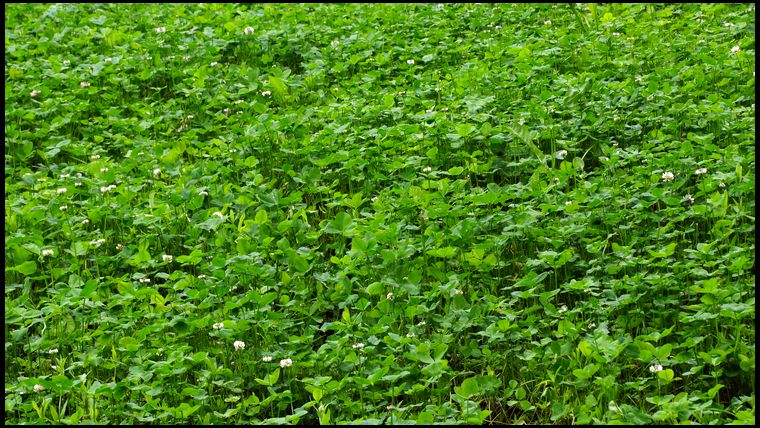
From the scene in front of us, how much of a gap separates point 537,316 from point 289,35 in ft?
12.6

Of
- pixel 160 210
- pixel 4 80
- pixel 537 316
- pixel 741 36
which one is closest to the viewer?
pixel 537 316

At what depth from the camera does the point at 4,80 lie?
21.4ft

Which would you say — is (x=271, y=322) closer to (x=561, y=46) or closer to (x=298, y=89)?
(x=298, y=89)

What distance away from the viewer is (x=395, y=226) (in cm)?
416

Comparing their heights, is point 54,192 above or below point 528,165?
below

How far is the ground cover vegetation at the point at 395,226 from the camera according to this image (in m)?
3.40

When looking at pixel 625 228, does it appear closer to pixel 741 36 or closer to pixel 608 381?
pixel 608 381

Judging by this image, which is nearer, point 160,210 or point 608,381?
point 608,381

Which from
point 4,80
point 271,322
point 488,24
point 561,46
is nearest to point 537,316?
point 271,322

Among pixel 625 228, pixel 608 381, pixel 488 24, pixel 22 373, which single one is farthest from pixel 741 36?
pixel 22 373

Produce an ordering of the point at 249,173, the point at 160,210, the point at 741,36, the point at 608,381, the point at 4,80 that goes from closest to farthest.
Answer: the point at 608,381
the point at 160,210
the point at 249,173
the point at 741,36
the point at 4,80

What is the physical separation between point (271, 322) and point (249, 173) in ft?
4.92

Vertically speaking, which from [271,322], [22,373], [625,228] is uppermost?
[625,228]

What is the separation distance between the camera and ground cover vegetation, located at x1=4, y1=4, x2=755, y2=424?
3402mm
